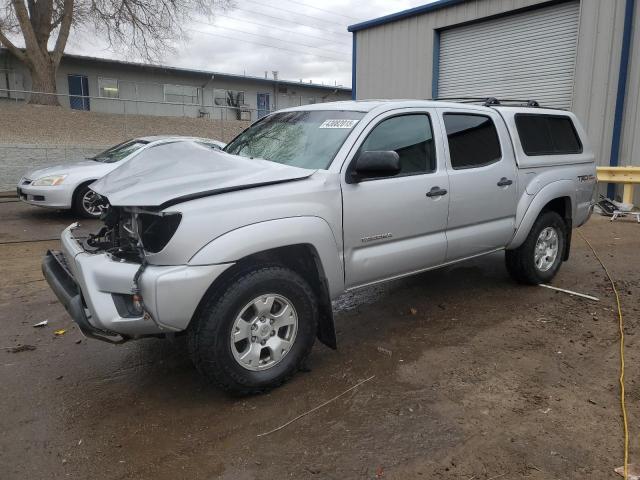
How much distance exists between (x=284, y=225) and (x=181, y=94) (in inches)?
1146

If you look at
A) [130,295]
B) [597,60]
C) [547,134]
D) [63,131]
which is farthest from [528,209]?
[63,131]

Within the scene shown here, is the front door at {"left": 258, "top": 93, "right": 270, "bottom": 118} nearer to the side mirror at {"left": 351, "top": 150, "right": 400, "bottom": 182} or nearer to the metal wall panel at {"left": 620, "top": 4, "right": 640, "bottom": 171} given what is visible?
the metal wall panel at {"left": 620, "top": 4, "right": 640, "bottom": 171}

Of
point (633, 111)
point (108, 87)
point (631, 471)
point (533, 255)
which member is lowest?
point (631, 471)

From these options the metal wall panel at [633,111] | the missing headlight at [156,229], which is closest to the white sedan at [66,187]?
the missing headlight at [156,229]

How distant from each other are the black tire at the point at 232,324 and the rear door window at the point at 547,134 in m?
3.10

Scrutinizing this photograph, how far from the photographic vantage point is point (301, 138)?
13.3ft

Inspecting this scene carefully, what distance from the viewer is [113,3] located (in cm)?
2306

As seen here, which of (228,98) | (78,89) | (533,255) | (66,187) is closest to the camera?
(533,255)

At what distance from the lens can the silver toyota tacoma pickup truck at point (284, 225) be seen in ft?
9.64

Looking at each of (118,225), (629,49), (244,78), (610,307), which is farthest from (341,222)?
(244,78)

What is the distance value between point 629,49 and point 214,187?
10646mm

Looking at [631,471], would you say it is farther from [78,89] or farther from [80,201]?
[78,89]

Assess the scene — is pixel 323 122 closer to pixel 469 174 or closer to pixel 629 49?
pixel 469 174

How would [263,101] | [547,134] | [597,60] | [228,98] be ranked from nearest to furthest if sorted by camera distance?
[547,134], [597,60], [228,98], [263,101]
